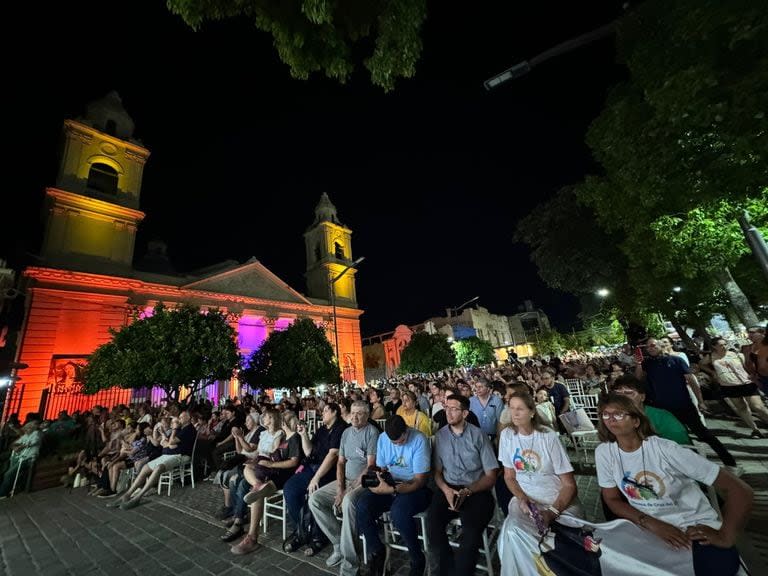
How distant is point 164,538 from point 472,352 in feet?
152

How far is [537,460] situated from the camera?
9.65ft

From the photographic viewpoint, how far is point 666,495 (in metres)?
2.25

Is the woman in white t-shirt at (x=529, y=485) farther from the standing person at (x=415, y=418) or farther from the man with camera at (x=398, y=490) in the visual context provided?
the standing person at (x=415, y=418)

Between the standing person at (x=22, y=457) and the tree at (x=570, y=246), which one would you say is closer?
the standing person at (x=22, y=457)

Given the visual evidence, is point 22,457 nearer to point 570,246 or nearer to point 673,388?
point 673,388

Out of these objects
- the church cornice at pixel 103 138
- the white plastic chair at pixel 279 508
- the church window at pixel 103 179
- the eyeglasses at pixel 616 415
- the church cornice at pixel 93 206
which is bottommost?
the white plastic chair at pixel 279 508

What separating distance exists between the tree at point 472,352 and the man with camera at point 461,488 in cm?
4418

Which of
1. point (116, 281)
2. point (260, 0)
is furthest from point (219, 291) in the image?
point (260, 0)

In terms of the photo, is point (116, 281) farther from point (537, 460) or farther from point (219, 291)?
point (537, 460)

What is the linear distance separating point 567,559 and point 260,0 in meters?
5.55

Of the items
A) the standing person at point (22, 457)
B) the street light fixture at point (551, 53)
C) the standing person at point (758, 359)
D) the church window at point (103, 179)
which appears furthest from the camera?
the church window at point (103, 179)

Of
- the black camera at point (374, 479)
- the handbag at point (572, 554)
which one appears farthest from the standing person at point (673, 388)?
the black camera at point (374, 479)

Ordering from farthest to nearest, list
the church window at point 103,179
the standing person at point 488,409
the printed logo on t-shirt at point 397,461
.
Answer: the church window at point 103,179 → the standing person at point 488,409 → the printed logo on t-shirt at point 397,461

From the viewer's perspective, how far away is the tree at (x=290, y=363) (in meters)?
21.6
